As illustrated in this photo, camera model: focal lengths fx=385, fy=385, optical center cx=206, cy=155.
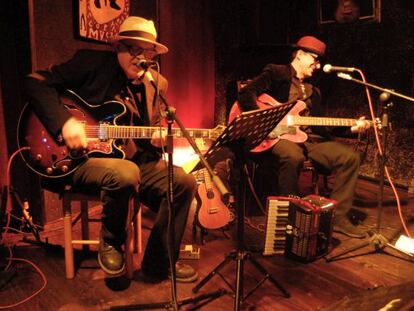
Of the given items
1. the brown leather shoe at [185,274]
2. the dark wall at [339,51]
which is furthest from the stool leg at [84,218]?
the dark wall at [339,51]

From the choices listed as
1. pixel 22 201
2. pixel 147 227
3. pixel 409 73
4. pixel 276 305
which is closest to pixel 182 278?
pixel 276 305

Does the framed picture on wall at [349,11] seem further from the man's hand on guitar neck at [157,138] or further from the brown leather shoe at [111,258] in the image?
the brown leather shoe at [111,258]

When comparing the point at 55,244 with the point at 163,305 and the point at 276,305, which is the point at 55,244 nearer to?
the point at 163,305

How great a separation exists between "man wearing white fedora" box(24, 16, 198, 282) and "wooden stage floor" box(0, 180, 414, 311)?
0.58ft

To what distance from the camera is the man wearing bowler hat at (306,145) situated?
3.25m

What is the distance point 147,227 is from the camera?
339cm

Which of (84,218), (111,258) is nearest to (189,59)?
(84,218)

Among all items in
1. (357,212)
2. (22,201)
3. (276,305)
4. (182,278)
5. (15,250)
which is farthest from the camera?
(357,212)

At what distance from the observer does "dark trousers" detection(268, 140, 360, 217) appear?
10.6 feet

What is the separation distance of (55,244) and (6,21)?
1748mm

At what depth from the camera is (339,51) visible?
17.2 ft

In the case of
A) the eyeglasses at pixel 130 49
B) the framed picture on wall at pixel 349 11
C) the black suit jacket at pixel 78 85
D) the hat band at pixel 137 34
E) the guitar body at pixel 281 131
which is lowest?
the guitar body at pixel 281 131

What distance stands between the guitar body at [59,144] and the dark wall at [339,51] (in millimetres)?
2782

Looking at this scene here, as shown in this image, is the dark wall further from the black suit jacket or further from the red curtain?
the black suit jacket
